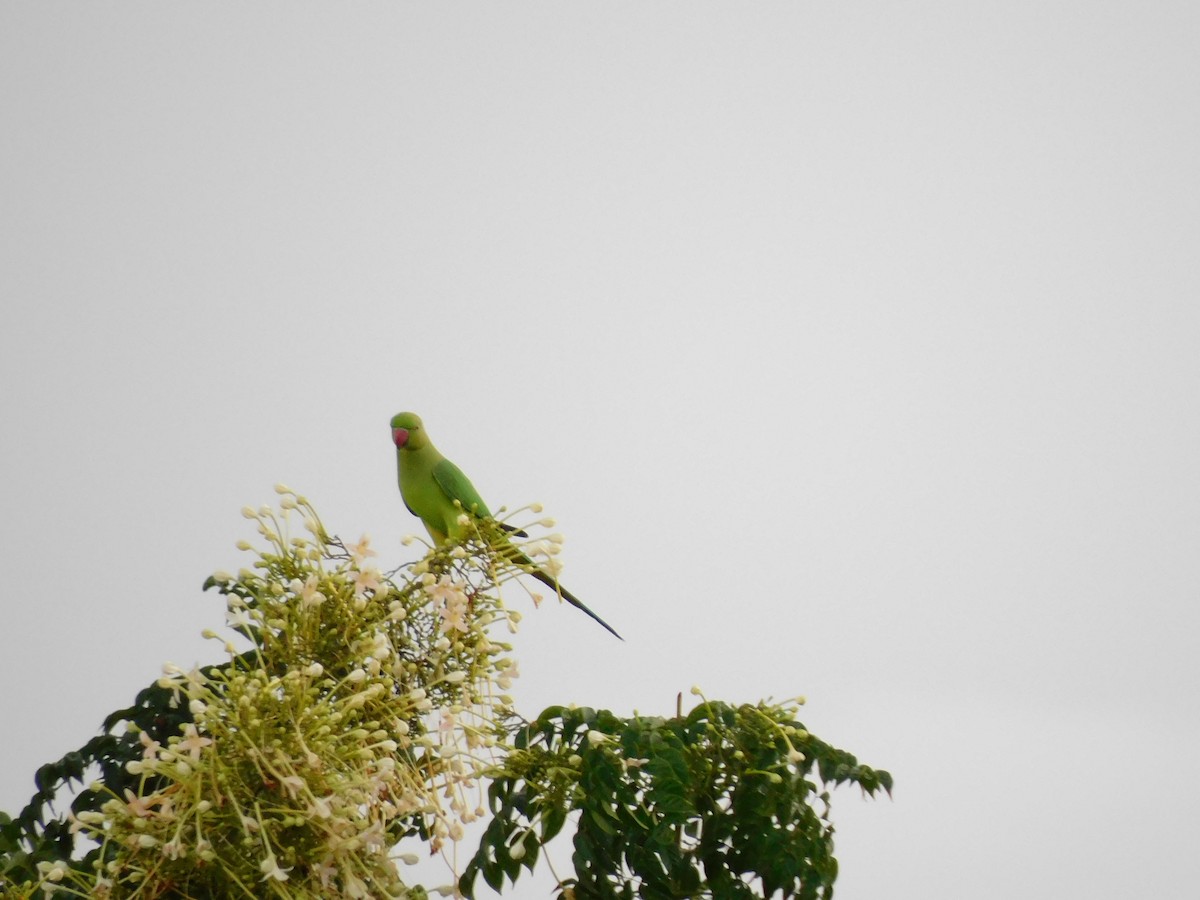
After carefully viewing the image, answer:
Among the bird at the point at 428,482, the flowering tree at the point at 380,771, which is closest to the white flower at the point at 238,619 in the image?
the flowering tree at the point at 380,771

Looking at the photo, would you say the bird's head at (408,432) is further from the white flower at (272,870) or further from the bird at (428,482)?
the white flower at (272,870)

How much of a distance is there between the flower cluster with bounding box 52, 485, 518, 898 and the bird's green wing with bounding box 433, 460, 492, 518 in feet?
2.23

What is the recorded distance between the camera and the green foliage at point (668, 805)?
1.86 m

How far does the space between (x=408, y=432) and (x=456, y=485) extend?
0.72 feet

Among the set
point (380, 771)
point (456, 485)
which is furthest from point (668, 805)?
point (456, 485)

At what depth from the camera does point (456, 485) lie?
2734 millimetres

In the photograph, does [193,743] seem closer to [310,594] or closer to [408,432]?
[310,594]

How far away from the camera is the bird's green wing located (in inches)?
108

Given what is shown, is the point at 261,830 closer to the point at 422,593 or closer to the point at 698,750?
the point at 422,593

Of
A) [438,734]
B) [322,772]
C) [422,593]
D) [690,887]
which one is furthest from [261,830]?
[690,887]

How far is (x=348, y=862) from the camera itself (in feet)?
5.31

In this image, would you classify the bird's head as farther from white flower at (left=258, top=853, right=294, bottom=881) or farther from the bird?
white flower at (left=258, top=853, right=294, bottom=881)

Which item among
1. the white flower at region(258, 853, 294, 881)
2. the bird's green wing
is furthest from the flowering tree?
the bird's green wing

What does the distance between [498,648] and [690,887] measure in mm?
489
